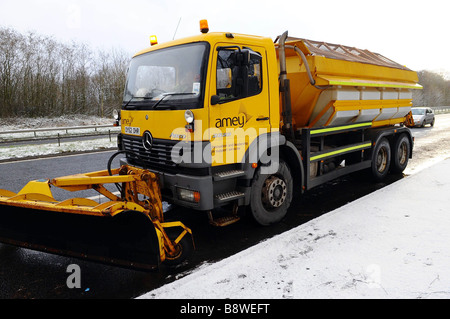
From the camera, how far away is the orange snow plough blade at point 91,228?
10.5 ft

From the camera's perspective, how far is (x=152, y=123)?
4324 millimetres

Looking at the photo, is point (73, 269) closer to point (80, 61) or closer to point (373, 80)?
point (373, 80)

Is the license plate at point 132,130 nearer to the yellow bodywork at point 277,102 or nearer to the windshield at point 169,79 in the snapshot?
the yellow bodywork at point 277,102

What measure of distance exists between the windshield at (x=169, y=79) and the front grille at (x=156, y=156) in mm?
471

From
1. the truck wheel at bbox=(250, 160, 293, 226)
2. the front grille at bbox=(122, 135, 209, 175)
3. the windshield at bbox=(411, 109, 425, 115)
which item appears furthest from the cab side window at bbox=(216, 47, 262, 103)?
the windshield at bbox=(411, 109, 425, 115)

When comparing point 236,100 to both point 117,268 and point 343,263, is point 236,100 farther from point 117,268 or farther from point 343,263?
point 117,268

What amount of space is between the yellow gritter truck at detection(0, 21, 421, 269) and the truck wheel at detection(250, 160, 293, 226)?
2 centimetres

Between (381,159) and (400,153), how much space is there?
906 millimetres

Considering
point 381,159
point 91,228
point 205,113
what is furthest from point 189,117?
point 381,159

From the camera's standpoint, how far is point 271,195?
470 centimetres

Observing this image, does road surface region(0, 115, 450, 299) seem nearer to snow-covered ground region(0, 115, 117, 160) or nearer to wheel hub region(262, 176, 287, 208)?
wheel hub region(262, 176, 287, 208)

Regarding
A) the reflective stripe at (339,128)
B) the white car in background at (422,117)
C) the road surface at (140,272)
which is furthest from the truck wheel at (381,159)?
the white car in background at (422,117)

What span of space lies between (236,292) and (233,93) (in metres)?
2.32
